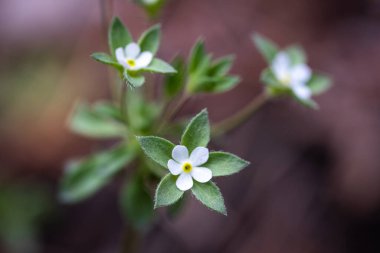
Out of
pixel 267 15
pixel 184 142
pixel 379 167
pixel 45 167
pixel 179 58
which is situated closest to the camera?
pixel 184 142

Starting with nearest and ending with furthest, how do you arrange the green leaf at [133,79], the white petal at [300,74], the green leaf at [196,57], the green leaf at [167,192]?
the green leaf at [167,192] → the green leaf at [133,79] → the green leaf at [196,57] → the white petal at [300,74]

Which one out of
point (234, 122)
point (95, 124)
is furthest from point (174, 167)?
point (95, 124)

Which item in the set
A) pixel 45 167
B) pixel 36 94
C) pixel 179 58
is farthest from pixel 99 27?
pixel 179 58

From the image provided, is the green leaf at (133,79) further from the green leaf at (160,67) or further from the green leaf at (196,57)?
the green leaf at (196,57)

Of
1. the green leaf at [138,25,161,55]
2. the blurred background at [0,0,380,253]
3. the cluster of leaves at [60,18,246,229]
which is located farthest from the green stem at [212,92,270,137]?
the blurred background at [0,0,380,253]

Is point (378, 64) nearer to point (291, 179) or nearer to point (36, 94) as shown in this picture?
point (291, 179)

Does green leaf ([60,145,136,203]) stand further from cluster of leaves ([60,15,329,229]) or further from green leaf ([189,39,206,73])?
green leaf ([189,39,206,73])

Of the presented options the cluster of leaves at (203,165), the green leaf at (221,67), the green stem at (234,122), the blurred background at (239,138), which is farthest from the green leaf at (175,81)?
the blurred background at (239,138)

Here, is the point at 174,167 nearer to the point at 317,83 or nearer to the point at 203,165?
the point at 203,165
